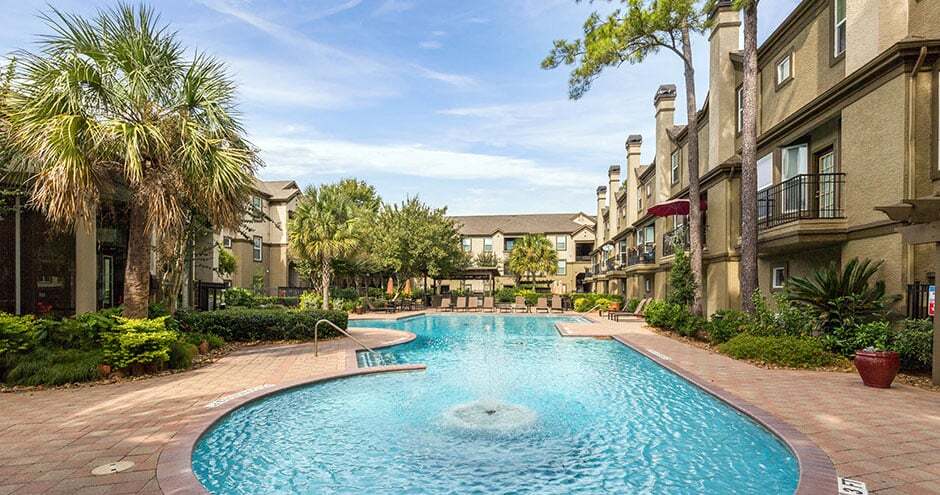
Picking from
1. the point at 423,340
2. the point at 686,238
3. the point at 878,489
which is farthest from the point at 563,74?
the point at 878,489

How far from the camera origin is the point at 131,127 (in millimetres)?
9250

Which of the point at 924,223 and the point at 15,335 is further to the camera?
the point at 15,335

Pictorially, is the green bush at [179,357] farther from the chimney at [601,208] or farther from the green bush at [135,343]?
the chimney at [601,208]

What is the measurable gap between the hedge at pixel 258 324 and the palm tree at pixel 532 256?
30297 millimetres

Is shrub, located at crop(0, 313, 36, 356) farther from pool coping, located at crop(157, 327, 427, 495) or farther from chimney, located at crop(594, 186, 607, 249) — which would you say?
chimney, located at crop(594, 186, 607, 249)

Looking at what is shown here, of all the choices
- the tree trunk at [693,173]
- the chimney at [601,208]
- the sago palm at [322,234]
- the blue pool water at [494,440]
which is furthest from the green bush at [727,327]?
the chimney at [601,208]

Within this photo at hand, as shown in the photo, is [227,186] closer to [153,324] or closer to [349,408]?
[153,324]

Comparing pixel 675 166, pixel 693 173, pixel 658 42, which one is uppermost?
pixel 658 42

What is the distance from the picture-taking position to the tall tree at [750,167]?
13.4 m

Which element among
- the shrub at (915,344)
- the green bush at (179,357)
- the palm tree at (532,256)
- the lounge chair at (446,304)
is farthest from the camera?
the palm tree at (532,256)

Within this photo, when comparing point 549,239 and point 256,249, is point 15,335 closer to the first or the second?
point 256,249

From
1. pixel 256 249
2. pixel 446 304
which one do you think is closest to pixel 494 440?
pixel 446 304

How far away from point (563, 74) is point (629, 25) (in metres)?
3.17

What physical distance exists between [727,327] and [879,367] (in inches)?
216
